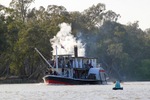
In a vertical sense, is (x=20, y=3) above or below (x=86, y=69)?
above

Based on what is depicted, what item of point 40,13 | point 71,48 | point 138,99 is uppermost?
point 40,13

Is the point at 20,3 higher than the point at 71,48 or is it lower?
higher

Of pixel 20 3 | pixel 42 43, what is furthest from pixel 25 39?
pixel 20 3

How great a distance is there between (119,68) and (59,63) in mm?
77918

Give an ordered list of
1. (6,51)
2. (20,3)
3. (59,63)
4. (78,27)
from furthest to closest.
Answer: (78,27)
(20,3)
(6,51)
(59,63)

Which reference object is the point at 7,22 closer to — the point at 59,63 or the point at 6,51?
the point at 6,51

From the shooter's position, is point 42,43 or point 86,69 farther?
point 42,43

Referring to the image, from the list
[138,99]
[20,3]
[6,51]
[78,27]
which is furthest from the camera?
[78,27]

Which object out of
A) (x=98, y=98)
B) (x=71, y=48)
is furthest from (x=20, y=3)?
(x=98, y=98)

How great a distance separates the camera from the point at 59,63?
403 feet

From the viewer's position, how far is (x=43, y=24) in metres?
170

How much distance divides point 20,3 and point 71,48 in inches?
1945

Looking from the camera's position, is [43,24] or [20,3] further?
[20,3]

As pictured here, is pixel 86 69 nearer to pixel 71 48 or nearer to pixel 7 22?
pixel 71 48
